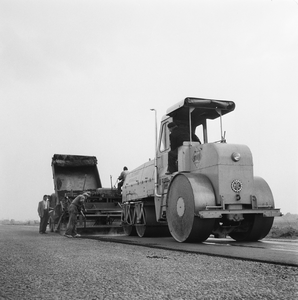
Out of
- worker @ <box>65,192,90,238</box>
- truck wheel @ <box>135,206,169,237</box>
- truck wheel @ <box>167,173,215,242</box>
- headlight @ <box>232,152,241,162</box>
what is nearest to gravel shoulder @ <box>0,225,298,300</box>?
truck wheel @ <box>167,173,215,242</box>

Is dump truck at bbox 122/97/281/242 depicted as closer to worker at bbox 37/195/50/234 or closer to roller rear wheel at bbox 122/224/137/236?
roller rear wheel at bbox 122/224/137/236

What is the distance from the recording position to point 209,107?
9766 mm

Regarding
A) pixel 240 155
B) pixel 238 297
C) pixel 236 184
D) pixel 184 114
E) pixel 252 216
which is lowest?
pixel 238 297

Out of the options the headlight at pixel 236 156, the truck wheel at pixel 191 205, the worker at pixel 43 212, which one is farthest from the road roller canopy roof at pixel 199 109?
the worker at pixel 43 212

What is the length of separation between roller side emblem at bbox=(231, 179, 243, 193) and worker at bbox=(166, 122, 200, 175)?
173cm

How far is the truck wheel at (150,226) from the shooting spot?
1165 cm

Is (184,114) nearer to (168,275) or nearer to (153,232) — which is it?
(153,232)

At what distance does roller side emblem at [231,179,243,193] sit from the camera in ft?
28.8

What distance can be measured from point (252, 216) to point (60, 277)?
5.64 m

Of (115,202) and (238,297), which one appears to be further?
(115,202)

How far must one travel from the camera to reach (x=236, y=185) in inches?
347

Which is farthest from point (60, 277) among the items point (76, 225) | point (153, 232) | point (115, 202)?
point (115, 202)

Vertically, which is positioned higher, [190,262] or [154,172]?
[154,172]

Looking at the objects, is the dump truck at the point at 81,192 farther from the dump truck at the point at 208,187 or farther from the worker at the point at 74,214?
the dump truck at the point at 208,187
